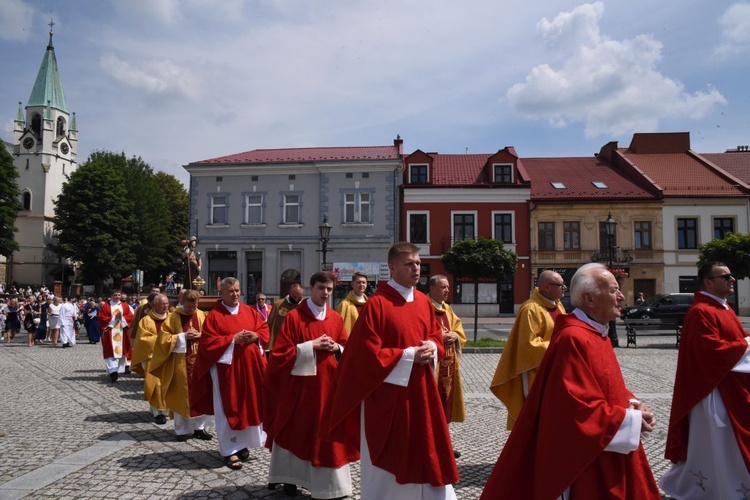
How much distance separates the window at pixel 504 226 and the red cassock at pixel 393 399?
31.7 m

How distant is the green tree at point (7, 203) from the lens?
4412 cm

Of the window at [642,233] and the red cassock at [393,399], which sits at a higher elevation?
the window at [642,233]

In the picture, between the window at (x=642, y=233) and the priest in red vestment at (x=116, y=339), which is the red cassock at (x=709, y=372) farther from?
the window at (x=642, y=233)

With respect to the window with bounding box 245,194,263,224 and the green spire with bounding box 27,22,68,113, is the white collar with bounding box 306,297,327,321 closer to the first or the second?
the window with bounding box 245,194,263,224

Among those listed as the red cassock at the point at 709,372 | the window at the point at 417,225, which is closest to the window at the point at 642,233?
the window at the point at 417,225

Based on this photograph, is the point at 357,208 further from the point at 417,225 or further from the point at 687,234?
the point at 687,234

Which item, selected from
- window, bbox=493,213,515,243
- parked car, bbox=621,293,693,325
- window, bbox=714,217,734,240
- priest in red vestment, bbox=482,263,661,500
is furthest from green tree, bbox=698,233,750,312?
priest in red vestment, bbox=482,263,661,500

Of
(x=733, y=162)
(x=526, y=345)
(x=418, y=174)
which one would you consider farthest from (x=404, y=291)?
(x=733, y=162)

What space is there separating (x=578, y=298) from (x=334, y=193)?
32.9 meters

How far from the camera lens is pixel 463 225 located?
35.2 m

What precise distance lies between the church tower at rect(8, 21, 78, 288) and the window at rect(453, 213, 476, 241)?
4276 centimetres

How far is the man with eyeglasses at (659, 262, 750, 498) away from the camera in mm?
4543

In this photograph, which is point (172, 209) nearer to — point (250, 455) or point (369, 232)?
point (369, 232)

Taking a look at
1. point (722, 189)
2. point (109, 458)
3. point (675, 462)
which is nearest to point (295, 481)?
point (109, 458)
